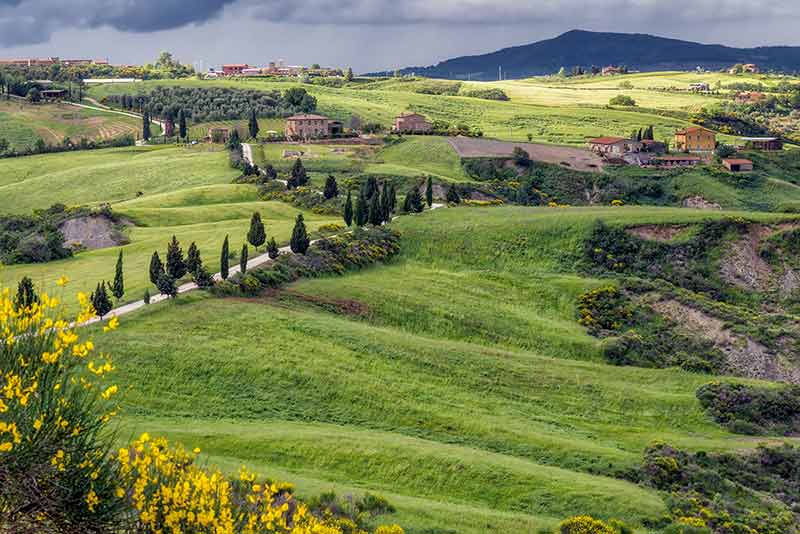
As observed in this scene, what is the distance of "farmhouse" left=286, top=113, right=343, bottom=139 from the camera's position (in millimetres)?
170500

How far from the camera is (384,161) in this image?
505 ft

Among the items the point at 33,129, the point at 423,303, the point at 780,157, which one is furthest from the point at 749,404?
the point at 33,129

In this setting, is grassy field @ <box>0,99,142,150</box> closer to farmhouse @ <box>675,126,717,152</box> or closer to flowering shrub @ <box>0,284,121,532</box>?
farmhouse @ <box>675,126,717,152</box>

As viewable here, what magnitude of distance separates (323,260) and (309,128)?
290 ft

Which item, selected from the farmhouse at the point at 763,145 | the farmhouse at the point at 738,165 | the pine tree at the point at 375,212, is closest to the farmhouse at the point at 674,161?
the farmhouse at the point at 738,165

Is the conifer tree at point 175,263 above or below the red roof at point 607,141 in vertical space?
below

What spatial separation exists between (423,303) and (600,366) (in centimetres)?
1687

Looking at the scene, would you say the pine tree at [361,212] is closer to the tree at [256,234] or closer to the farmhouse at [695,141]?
the tree at [256,234]

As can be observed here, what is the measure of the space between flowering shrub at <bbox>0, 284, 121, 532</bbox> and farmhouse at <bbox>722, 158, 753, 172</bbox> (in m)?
148

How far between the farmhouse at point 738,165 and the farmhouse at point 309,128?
70.0m

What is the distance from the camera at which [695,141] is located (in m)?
172

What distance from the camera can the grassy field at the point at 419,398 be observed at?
48.2m

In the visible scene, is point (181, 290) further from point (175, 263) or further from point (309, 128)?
point (309, 128)

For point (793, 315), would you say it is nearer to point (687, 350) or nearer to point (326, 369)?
point (687, 350)
